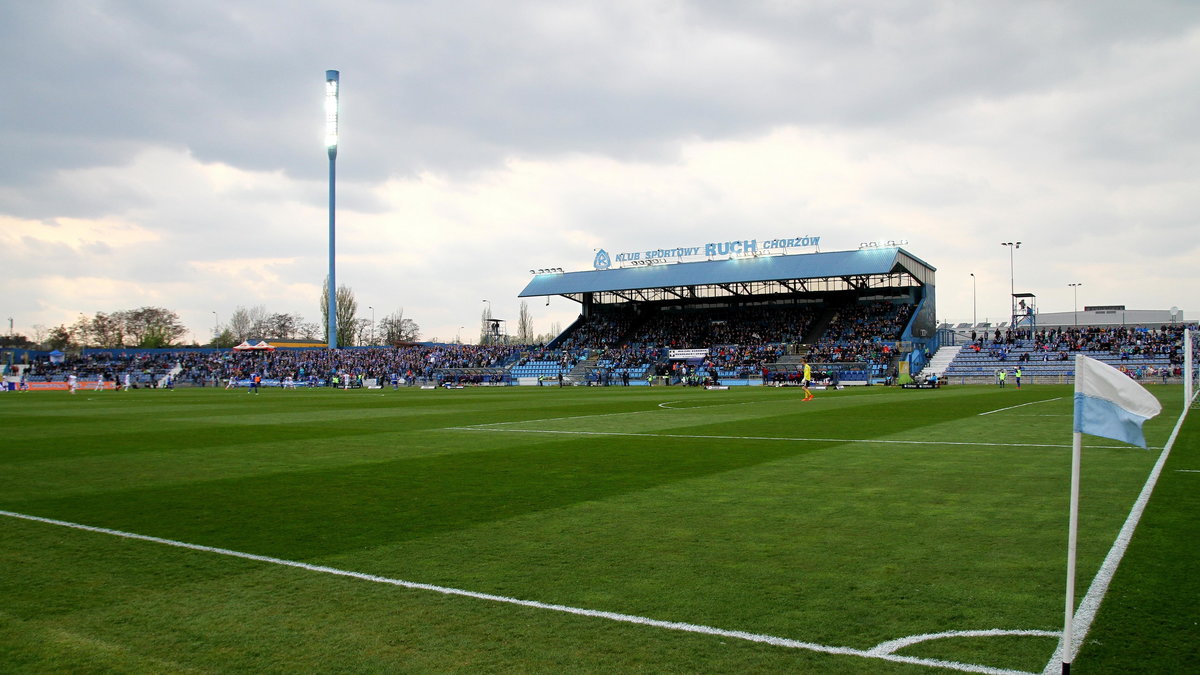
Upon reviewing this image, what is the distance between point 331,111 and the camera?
81688 millimetres

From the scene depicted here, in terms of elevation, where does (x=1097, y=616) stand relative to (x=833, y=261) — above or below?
below

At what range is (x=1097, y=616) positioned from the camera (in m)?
5.14

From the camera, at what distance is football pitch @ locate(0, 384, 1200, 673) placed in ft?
15.4

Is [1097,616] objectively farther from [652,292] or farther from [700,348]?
[652,292]

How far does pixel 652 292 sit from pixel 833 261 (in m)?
20.4

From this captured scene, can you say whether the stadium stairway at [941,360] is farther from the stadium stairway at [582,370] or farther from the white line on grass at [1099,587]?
the white line on grass at [1099,587]

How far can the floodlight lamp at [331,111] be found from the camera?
79.8 meters

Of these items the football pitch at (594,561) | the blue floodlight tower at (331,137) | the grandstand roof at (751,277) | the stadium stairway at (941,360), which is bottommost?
the football pitch at (594,561)

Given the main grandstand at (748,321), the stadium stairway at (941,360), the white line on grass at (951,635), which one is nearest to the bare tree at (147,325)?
the main grandstand at (748,321)

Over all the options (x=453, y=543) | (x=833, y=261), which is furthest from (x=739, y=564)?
(x=833, y=261)

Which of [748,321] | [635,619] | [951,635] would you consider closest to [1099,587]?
[951,635]

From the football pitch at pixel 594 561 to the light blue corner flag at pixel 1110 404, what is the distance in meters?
1.27

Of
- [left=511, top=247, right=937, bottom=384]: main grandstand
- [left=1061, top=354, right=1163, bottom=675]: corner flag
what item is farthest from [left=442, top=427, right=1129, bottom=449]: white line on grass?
[left=511, top=247, right=937, bottom=384]: main grandstand

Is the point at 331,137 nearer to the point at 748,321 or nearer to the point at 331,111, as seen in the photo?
the point at 331,111
